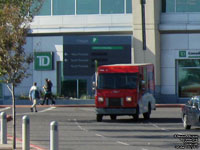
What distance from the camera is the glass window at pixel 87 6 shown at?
151 feet

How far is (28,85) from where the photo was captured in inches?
1841

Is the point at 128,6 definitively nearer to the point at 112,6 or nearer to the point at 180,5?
the point at 112,6

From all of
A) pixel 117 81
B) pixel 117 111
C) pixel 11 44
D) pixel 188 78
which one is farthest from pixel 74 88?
pixel 11 44

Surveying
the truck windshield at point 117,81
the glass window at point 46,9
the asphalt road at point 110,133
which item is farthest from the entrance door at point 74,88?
the truck windshield at point 117,81

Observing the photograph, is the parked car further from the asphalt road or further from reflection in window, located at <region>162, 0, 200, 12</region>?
reflection in window, located at <region>162, 0, 200, 12</region>

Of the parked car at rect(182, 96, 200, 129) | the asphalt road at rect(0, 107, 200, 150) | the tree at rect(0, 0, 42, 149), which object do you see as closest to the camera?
the tree at rect(0, 0, 42, 149)

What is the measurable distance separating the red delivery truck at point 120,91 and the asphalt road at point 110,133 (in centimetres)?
59

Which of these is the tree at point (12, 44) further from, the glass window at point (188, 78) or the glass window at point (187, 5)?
the glass window at point (188, 78)

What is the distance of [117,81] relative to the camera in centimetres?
2895

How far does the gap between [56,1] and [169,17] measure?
329 inches

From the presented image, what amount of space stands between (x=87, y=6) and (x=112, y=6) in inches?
72.5

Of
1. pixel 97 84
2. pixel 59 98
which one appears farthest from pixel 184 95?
pixel 97 84

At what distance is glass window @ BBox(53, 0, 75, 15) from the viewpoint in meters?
46.4

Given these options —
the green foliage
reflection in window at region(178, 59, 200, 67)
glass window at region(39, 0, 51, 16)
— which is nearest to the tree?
the green foliage
